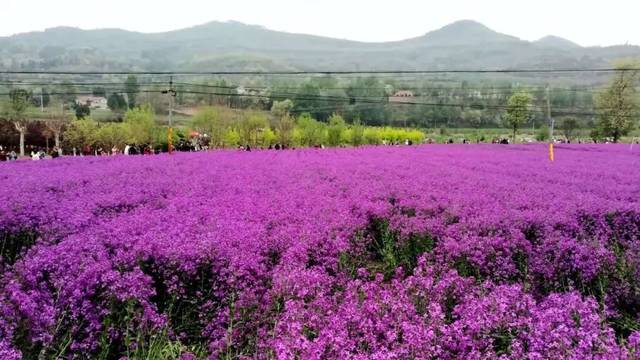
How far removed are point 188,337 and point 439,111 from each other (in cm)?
15045

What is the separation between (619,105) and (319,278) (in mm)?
80458

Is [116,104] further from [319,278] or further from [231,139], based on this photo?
[319,278]

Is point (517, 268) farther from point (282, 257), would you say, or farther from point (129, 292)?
point (129, 292)

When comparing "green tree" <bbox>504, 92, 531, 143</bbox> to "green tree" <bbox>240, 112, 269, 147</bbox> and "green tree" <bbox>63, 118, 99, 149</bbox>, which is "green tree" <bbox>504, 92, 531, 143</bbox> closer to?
"green tree" <bbox>240, 112, 269, 147</bbox>

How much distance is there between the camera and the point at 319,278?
16.8 feet

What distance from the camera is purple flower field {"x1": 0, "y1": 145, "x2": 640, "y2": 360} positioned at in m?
4.09

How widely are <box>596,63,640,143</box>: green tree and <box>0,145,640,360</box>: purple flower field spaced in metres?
72.5

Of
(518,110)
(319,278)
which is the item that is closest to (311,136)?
(518,110)

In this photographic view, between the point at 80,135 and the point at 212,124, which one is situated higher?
the point at 212,124

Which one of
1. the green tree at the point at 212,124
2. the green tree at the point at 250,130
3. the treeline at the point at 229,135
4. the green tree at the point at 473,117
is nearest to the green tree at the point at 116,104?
the green tree at the point at 212,124

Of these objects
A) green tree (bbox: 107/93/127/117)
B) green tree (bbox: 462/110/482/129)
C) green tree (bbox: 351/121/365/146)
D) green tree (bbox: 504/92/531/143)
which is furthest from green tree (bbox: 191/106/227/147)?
green tree (bbox: 462/110/482/129)

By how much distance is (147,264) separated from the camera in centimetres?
556

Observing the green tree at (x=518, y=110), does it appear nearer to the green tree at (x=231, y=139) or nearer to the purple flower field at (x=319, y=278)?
the green tree at (x=231, y=139)

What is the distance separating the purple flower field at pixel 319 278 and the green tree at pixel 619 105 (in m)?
72.5
